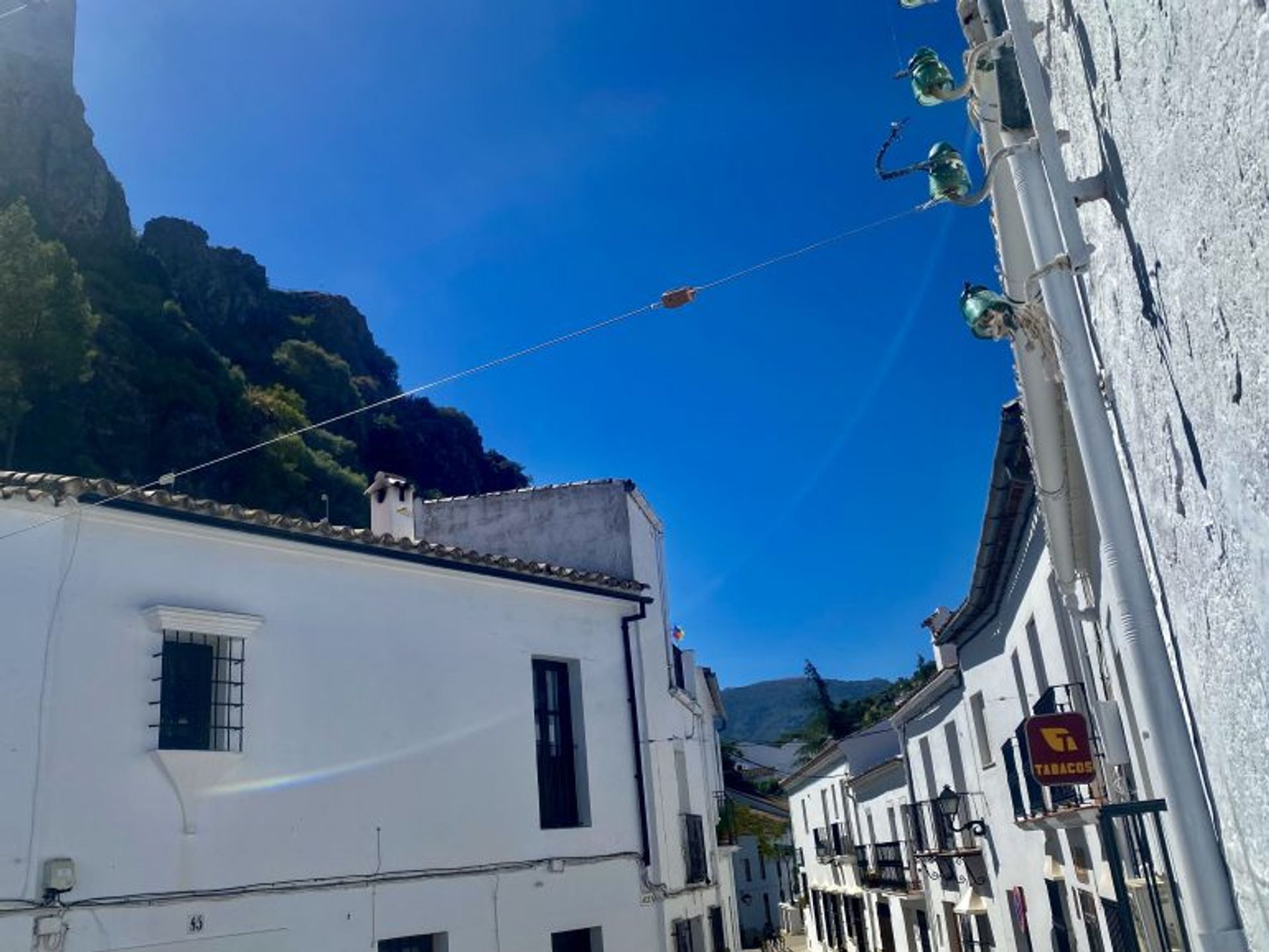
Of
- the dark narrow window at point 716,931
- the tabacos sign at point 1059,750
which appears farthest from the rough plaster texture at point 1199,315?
the dark narrow window at point 716,931

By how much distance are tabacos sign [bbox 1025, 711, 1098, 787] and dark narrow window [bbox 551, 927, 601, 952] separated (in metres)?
6.55

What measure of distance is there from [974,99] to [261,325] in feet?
205

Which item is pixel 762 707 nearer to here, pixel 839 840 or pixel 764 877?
pixel 764 877

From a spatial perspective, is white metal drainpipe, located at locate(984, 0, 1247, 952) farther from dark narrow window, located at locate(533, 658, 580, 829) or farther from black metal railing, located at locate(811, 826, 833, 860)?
black metal railing, located at locate(811, 826, 833, 860)

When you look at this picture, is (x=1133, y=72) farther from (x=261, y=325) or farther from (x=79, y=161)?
(x=261, y=325)

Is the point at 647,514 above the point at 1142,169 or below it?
above

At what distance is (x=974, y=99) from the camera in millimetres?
6070

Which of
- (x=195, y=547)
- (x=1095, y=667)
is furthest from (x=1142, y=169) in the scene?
(x=195, y=547)

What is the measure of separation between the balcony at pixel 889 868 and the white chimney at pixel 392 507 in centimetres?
1440

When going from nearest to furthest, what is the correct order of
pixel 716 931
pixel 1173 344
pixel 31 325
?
pixel 1173 344
pixel 716 931
pixel 31 325

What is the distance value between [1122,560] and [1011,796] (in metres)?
11.1

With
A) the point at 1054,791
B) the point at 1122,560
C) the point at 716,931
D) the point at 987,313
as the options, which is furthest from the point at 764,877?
the point at 1122,560

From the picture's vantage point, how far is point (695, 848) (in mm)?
15305

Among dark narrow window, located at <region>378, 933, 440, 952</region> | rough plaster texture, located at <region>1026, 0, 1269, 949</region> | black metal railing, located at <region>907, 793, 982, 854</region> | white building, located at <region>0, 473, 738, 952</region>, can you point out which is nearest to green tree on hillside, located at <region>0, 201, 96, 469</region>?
white building, located at <region>0, 473, 738, 952</region>
